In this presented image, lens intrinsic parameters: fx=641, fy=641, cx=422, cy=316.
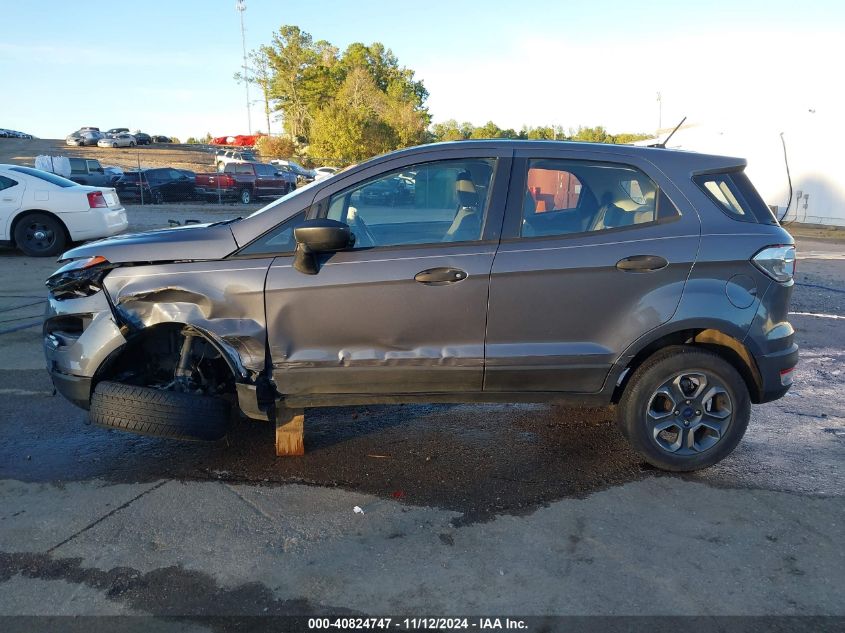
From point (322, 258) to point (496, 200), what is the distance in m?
1.07

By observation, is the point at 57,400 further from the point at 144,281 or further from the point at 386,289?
the point at 386,289

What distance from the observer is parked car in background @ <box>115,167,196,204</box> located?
90.8 feet

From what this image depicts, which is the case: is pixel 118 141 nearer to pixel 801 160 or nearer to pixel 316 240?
pixel 801 160

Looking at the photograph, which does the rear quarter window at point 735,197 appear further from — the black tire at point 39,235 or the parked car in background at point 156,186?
the parked car in background at point 156,186

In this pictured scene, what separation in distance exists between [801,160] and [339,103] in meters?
33.6

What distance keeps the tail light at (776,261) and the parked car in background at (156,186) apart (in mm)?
27166

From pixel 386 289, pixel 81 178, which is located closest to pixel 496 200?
pixel 386 289

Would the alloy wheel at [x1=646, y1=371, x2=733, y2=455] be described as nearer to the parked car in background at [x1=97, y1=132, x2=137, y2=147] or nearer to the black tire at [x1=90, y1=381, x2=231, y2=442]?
the black tire at [x1=90, y1=381, x2=231, y2=442]

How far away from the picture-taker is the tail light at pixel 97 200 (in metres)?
11.7

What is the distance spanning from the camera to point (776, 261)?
3760 millimetres

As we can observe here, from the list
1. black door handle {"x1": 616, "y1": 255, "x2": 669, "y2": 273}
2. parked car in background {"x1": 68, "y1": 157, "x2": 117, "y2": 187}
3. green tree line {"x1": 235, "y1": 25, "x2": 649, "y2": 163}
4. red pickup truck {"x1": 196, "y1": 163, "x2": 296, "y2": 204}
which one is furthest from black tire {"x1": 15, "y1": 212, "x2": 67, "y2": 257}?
green tree line {"x1": 235, "y1": 25, "x2": 649, "y2": 163}

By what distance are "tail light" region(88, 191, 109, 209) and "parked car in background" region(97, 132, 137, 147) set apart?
4780 cm

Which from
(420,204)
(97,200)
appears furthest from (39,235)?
(420,204)

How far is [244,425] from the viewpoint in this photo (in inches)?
182
